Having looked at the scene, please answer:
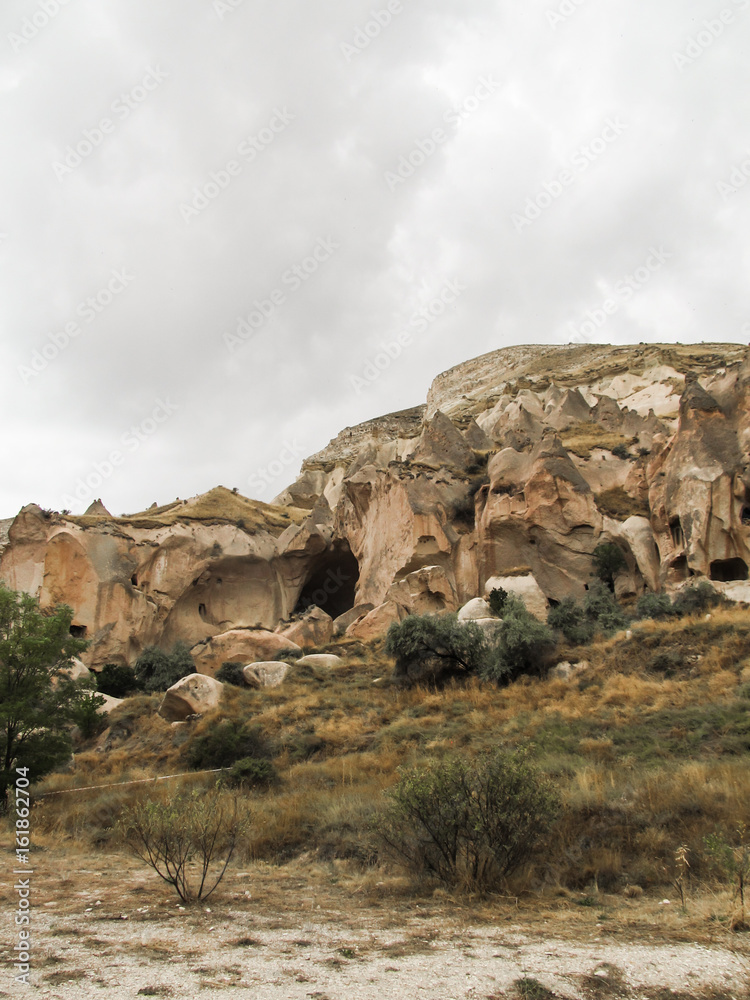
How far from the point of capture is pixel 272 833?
26.0ft

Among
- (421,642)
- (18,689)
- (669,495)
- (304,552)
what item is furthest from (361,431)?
(18,689)

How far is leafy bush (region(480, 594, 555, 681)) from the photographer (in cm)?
1578

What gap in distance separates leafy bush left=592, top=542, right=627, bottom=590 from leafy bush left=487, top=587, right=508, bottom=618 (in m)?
4.06

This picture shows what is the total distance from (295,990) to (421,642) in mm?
13779

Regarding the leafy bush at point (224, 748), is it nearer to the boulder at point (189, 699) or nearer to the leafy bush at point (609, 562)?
the boulder at point (189, 699)


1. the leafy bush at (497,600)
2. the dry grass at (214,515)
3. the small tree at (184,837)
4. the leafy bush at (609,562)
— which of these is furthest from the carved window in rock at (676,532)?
the dry grass at (214,515)

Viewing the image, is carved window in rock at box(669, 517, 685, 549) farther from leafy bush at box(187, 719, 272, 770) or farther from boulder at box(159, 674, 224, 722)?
boulder at box(159, 674, 224, 722)

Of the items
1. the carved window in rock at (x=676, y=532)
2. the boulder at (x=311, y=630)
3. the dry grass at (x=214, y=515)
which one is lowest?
the boulder at (x=311, y=630)

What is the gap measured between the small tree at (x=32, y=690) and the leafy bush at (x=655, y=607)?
15384 mm

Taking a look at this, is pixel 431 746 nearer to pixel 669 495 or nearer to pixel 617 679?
pixel 617 679

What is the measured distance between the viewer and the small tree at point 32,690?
11.3m

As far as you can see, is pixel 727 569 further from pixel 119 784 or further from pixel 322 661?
pixel 119 784

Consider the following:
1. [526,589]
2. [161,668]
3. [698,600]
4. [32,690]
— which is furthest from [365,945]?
[161,668]

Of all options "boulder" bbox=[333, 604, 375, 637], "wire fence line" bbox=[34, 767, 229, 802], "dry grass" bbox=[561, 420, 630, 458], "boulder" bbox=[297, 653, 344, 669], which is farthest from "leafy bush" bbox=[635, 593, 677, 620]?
"wire fence line" bbox=[34, 767, 229, 802]
